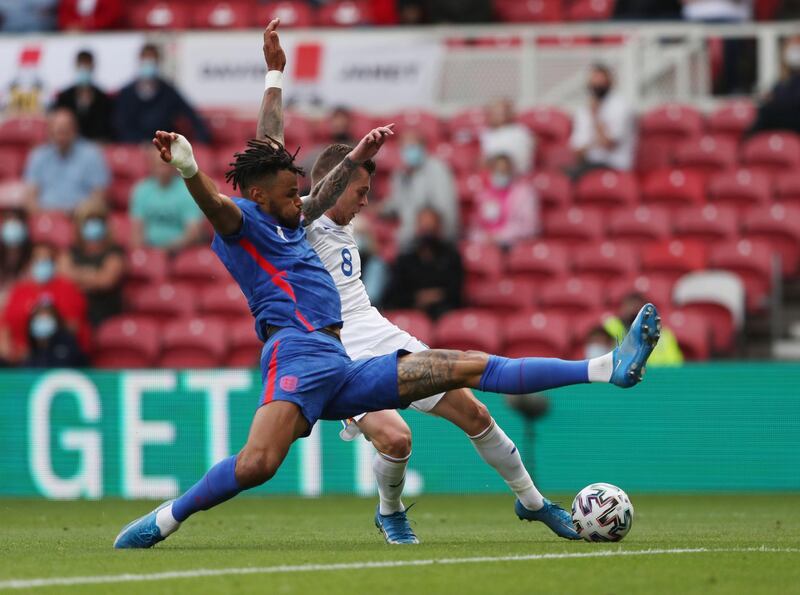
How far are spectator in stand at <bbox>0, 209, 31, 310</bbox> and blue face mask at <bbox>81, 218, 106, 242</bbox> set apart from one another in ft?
2.95

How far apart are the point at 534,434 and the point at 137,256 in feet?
17.7

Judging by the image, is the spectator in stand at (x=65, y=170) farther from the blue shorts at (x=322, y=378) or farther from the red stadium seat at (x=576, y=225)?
the blue shorts at (x=322, y=378)

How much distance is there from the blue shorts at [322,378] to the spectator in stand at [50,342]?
8012 millimetres

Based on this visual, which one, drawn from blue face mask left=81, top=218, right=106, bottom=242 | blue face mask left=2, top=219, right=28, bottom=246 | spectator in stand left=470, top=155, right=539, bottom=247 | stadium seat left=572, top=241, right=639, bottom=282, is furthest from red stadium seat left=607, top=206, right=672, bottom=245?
blue face mask left=2, top=219, right=28, bottom=246

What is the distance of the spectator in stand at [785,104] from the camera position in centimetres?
1797

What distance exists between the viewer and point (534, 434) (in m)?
14.9

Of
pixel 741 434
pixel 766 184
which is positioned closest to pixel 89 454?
pixel 741 434

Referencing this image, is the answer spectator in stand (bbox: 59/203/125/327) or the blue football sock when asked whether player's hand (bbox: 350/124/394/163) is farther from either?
spectator in stand (bbox: 59/203/125/327)

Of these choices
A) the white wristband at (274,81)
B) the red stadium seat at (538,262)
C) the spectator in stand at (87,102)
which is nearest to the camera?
the white wristband at (274,81)

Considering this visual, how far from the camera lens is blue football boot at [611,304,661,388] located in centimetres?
773

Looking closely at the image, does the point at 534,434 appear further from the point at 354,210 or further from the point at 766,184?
the point at 354,210

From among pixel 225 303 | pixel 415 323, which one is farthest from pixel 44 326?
pixel 415 323

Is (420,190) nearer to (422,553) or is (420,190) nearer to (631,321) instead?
(631,321)

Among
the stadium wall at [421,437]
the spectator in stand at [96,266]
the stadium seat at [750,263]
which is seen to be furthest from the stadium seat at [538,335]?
the spectator in stand at [96,266]
